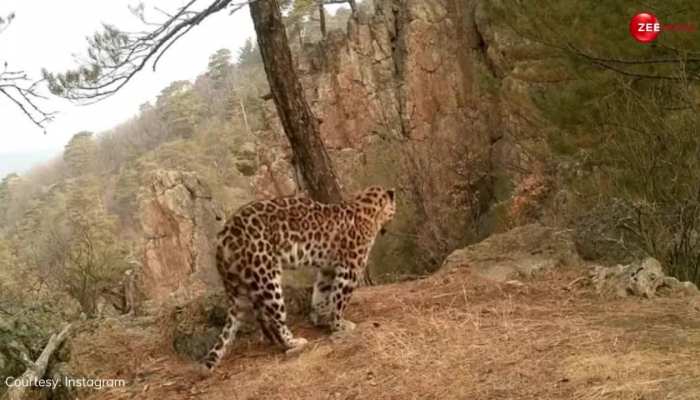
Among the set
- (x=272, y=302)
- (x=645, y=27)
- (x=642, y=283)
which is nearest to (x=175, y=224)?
(x=645, y=27)

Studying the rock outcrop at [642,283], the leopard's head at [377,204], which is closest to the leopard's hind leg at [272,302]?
the leopard's head at [377,204]

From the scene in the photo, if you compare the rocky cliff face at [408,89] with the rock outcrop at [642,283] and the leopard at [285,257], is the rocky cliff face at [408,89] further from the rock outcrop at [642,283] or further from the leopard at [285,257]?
the leopard at [285,257]

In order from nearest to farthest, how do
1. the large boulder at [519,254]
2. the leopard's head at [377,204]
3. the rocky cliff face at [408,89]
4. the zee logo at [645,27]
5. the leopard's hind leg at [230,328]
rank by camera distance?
the leopard's hind leg at [230,328]
the leopard's head at [377,204]
the large boulder at [519,254]
the zee logo at [645,27]
the rocky cliff face at [408,89]

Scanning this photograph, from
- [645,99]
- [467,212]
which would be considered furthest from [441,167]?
[645,99]

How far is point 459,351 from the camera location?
6082 millimetres

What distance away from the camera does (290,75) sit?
28.1ft

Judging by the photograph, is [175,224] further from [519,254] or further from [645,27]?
[645,27]

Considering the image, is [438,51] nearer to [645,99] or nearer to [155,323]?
[645,99]

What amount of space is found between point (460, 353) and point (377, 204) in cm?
Result: 233

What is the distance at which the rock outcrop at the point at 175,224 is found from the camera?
1059 inches

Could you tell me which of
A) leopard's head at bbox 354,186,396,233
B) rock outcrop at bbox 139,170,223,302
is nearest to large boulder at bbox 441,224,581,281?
leopard's head at bbox 354,186,396,233

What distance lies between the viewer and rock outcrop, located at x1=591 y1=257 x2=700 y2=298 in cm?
725

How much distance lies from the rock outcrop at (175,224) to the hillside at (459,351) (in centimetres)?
1893

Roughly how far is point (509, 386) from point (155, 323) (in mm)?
4195
